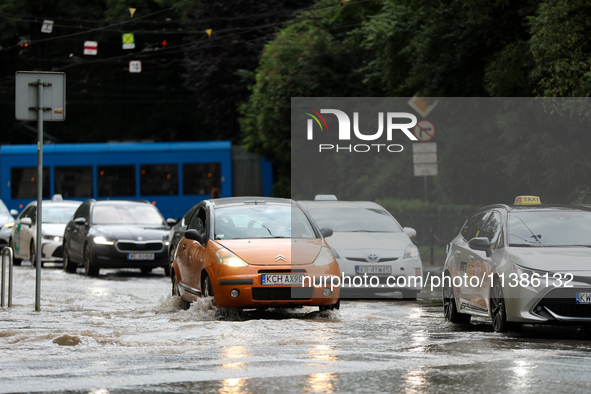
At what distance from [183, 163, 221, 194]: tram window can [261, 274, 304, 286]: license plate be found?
2669 cm

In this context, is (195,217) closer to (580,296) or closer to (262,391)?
(580,296)

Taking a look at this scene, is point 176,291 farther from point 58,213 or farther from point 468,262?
point 58,213

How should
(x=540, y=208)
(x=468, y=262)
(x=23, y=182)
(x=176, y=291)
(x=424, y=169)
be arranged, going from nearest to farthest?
(x=540, y=208)
(x=468, y=262)
(x=176, y=291)
(x=424, y=169)
(x=23, y=182)

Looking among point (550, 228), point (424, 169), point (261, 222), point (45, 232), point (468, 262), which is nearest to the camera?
point (550, 228)

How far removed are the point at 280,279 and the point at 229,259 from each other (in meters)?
0.65

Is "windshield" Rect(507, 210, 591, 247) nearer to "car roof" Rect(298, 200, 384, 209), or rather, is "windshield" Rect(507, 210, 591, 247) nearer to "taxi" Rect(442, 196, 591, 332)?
"taxi" Rect(442, 196, 591, 332)

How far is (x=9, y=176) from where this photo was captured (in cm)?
3797

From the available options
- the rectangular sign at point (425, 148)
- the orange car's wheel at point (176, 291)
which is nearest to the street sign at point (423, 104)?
the rectangular sign at point (425, 148)

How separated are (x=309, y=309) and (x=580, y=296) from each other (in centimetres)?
441

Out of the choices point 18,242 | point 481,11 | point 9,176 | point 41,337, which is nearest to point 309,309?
point 41,337

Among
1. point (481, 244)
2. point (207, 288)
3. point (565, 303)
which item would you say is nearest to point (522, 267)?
point (565, 303)

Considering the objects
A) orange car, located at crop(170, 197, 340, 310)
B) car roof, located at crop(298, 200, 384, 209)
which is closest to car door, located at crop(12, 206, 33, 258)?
car roof, located at crop(298, 200, 384, 209)

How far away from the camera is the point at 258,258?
1205cm

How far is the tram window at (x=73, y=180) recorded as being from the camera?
38250 millimetres
